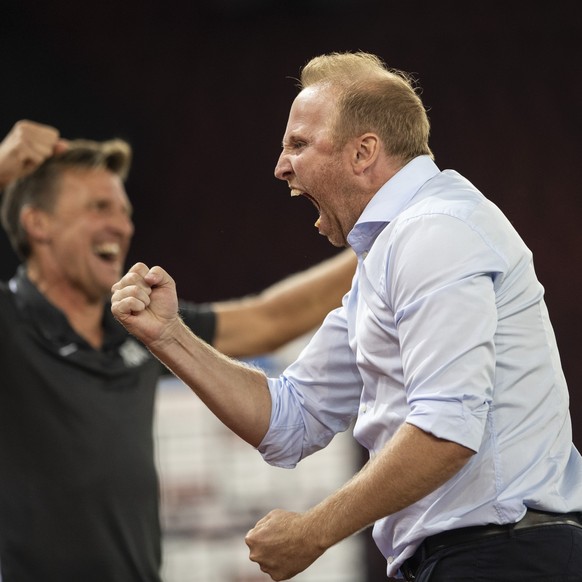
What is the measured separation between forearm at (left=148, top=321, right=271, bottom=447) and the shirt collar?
273mm

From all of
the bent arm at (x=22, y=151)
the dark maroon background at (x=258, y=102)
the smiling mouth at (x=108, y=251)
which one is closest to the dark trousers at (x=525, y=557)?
the bent arm at (x=22, y=151)

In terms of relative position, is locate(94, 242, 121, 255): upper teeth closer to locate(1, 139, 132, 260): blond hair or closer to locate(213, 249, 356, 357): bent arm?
locate(1, 139, 132, 260): blond hair

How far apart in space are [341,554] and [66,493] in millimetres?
1534

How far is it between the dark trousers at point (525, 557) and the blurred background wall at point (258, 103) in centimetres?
255

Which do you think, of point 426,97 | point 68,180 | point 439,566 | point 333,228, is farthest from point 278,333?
point 426,97

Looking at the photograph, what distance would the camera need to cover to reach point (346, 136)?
145 centimetres

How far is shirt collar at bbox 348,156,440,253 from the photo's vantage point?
4.64 feet

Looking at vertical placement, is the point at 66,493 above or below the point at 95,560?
above

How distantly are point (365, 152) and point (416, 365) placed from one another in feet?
1.13

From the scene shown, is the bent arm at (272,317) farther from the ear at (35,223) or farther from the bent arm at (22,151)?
the bent arm at (22,151)

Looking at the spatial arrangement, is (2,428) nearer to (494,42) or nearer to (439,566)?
(439,566)

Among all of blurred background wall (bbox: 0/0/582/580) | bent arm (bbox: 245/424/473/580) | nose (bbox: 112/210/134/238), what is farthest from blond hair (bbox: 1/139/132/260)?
bent arm (bbox: 245/424/473/580)

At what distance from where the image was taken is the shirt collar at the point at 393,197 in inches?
55.7

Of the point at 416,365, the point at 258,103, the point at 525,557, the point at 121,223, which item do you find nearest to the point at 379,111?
the point at 416,365
